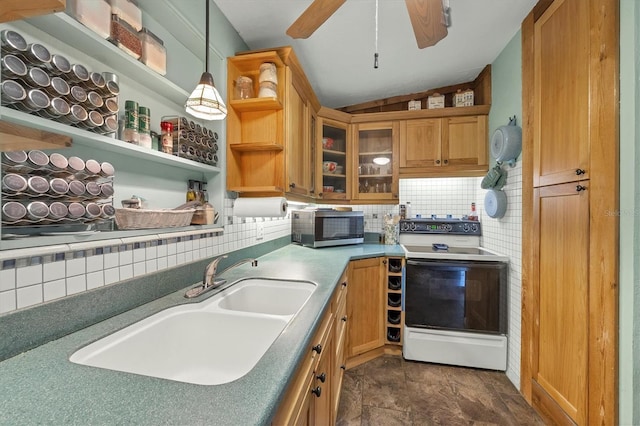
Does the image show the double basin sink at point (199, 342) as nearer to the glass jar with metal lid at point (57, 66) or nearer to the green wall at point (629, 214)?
the glass jar with metal lid at point (57, 66)

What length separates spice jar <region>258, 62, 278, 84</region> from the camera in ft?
5.25

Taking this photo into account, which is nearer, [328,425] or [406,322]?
[328,425]

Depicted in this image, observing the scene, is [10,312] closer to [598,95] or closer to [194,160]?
[194,160]

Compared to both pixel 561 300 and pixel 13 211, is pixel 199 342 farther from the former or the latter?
pixel 561 300

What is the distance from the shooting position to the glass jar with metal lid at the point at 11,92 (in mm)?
629

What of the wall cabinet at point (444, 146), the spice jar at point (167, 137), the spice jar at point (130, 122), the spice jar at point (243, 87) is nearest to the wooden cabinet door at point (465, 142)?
the wall cabinet at point (444, 146)

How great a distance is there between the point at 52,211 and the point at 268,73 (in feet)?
4.22

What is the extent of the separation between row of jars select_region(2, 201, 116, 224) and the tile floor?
1681 mm

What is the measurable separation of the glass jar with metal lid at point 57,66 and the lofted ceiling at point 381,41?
1.03 m

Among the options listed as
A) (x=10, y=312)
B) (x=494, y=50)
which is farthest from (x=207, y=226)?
(x=494, y=50)

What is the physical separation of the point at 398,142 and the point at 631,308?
1.94 meters

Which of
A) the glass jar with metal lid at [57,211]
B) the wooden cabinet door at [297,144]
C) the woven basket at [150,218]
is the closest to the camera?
the glass jar with metal lid at [57,211]

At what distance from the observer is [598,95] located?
1234 mm

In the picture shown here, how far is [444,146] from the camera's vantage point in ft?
8.20
